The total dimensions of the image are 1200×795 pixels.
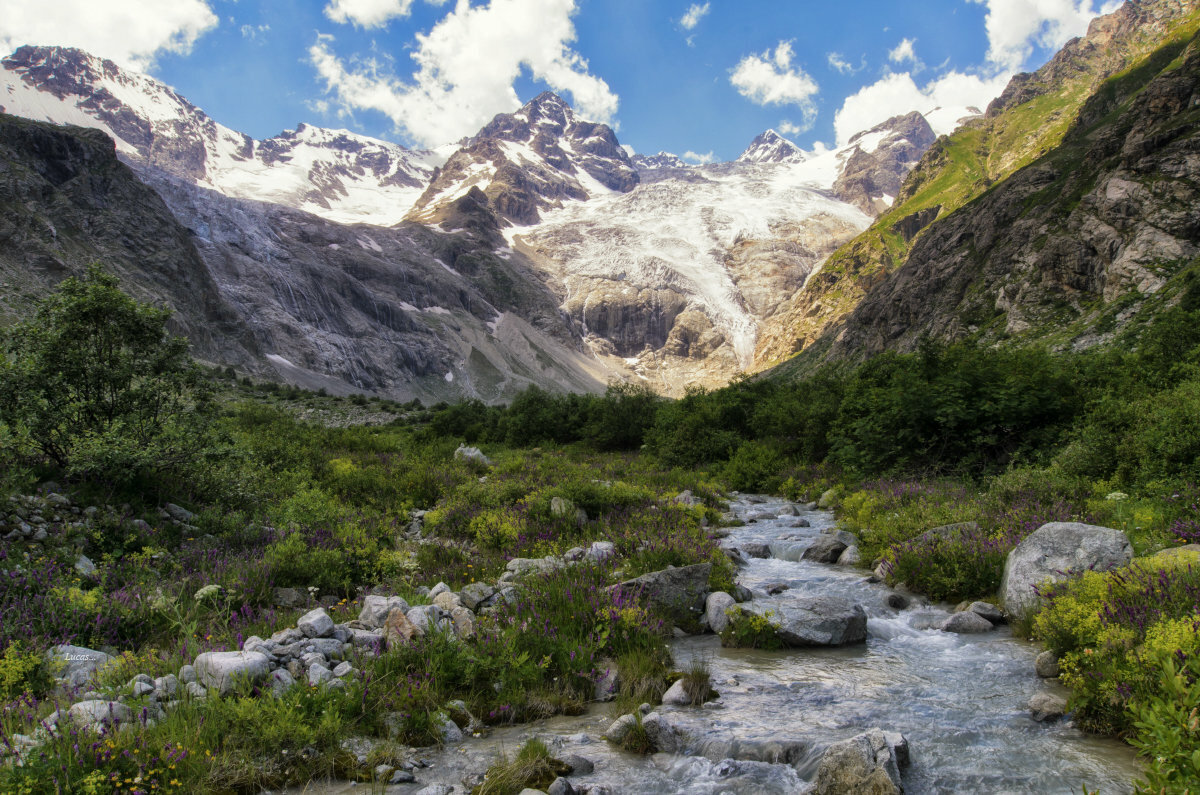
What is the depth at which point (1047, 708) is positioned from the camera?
193 inches

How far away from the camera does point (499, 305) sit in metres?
178

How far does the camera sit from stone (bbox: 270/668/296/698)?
15.4 ft

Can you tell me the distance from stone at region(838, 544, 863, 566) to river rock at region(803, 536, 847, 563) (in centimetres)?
14

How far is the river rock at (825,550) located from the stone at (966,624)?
365 cm

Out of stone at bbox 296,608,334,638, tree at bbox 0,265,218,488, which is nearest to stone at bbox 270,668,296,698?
stone at bbox 296,608,334,638

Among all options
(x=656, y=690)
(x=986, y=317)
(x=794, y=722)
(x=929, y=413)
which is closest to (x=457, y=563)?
(x=656, y=690)

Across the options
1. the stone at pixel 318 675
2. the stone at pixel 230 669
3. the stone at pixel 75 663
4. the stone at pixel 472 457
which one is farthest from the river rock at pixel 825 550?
the stone at pixel 472 457

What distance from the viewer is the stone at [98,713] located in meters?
3.92

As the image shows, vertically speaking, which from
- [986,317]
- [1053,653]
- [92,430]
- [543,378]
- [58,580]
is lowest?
[1053,653]

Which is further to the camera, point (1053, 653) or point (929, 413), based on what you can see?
point (929, 413)

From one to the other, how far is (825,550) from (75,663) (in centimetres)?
1080

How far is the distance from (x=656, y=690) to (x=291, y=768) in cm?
325

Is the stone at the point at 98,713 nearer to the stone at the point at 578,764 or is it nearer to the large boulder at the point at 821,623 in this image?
the stone at the point at 578,764

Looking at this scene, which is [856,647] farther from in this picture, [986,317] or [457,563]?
[986,317]
